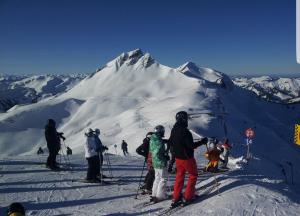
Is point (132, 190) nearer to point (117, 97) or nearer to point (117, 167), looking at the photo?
point (117, 167)

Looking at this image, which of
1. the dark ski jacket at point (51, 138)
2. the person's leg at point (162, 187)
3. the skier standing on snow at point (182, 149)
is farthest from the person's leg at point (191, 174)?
the dark ski jacket at point (51, 138)

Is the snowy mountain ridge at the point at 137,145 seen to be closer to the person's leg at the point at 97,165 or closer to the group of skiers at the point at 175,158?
the group of skiers at the point at 175,158

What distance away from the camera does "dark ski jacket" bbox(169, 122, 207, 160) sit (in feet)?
30.1

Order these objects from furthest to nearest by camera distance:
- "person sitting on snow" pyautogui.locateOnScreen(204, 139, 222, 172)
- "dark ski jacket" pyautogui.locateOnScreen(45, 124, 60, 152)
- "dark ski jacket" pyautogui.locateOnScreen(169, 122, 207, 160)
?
"dark ski jacket" pyautogui.locateOnScreen(45, 124, 60, 152), "person sitting on snow" pyautogui.locateOnScreen(204, 139, 222, 172), "dark ski jacket" pyautogui.locateOnScreen(169, 122, 207, 160)

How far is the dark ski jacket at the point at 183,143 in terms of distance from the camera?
30.1 feet

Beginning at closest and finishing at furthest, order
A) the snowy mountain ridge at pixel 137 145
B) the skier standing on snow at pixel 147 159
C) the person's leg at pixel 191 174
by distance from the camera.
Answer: the person's leg at pixel 191 174, the snowy mountain ridge at pixel 137 145, the skier standing on snow at pixel 147 159

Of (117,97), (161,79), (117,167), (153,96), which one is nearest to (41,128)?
(117,97)

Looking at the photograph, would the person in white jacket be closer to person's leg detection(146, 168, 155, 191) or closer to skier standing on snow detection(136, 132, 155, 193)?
skier standing on snow detection(136, 132, 155, 193)

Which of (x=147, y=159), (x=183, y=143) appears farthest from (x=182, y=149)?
(x=147, y=159)

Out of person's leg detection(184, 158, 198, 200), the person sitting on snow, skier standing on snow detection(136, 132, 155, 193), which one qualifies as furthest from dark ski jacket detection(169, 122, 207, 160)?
the person sitting on snow

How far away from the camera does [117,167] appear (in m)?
18.3

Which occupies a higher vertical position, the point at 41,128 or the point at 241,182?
the point at 41,128

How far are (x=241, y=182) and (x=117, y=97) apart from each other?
147 m

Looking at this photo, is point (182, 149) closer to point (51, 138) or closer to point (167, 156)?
point (167, 156)
